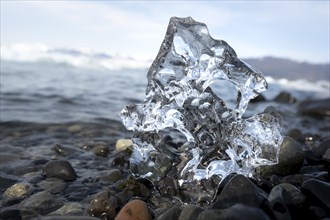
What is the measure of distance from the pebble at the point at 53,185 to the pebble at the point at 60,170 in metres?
0.06

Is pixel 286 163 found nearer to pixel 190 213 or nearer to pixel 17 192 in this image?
pixel 190 213

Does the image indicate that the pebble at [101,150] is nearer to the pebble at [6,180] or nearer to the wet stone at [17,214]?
the pebble at [6,180]

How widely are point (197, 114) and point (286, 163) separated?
783 millimetres

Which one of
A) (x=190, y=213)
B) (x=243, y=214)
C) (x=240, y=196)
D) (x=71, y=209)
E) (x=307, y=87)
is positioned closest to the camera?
(x=243, y=214)

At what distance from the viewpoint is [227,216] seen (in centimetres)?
149

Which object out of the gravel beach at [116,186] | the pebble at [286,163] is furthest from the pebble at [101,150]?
the pebble at [286,163]

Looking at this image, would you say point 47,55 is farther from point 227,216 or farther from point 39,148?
point 227,216

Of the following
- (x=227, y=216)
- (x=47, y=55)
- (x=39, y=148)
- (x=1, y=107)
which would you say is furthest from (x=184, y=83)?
(x=47, y=55)

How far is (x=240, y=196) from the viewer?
1820mm

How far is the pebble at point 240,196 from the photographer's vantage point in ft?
5.87

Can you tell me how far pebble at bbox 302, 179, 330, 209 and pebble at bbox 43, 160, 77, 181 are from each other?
68.6 inches

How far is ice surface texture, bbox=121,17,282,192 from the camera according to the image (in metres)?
2.58

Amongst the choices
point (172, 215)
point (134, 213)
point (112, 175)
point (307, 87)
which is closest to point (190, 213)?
point (172, 215)

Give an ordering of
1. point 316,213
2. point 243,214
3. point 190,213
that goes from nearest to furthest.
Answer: point 243,214 < point 190,213 < point 316,213
